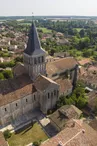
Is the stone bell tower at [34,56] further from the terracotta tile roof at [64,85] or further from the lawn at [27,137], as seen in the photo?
the lawn at [27,137]

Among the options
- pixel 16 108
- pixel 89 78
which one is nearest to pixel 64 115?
pixel 16 108

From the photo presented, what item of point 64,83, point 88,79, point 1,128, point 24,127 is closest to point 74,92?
point 64,83

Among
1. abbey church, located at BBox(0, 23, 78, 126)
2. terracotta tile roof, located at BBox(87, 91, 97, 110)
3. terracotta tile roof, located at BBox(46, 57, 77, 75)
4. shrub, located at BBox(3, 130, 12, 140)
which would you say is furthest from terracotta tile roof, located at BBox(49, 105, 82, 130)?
terracotta tile roof, located at BBox(46, 57, 77, 75)

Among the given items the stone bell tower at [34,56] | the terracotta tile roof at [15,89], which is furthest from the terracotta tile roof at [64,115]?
the stone bell tower at [34,56]

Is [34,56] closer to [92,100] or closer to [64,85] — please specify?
[64,85]

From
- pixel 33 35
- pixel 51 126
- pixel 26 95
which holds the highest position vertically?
pixel 33 35

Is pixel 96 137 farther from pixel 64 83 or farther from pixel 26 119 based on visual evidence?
pixel 64 83
